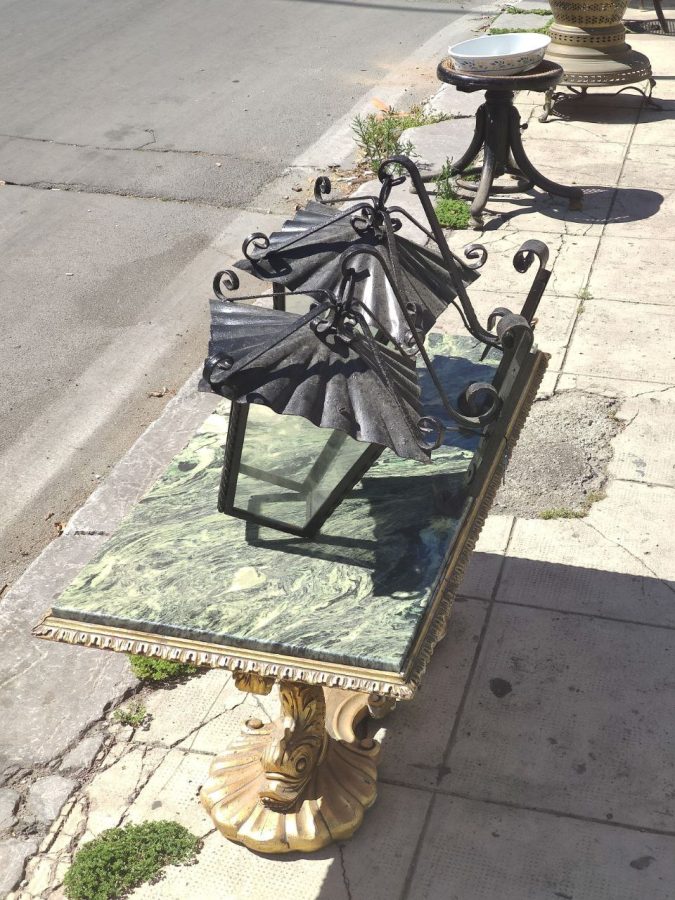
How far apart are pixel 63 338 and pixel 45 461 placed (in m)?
1.46

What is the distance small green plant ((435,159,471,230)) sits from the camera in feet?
24.3

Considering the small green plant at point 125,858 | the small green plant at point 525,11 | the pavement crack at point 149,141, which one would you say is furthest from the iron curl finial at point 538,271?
the small green plant at point 525,11

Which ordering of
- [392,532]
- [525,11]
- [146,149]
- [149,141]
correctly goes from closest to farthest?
[392,532], [146,149], [149,141], [525,11]

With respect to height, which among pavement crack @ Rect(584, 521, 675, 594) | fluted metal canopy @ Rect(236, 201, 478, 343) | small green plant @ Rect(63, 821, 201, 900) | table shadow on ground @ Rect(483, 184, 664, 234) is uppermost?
fluted metal canopy @ Rect(236, 201, 478, 343)

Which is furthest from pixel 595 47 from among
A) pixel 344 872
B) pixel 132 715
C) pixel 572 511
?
pixel 344 872

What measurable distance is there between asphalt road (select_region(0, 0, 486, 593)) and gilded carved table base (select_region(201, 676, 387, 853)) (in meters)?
1.87

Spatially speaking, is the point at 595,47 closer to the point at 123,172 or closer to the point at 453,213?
the point at 453,213

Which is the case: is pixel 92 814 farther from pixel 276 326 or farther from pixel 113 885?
pixel 276 326

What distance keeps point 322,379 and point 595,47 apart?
8.03 m

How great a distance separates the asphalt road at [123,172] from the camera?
582cm

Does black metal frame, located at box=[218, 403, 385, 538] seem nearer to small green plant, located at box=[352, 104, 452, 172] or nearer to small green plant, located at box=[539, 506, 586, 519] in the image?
small green plant, located at box=[539, 506, 586, 519]

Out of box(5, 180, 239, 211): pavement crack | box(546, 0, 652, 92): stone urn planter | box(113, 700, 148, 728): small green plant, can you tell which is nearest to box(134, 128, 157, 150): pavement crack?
box(5, 180, 239, 211): pavement crack

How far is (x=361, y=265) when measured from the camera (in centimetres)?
269

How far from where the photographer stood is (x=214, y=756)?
11.3ft
